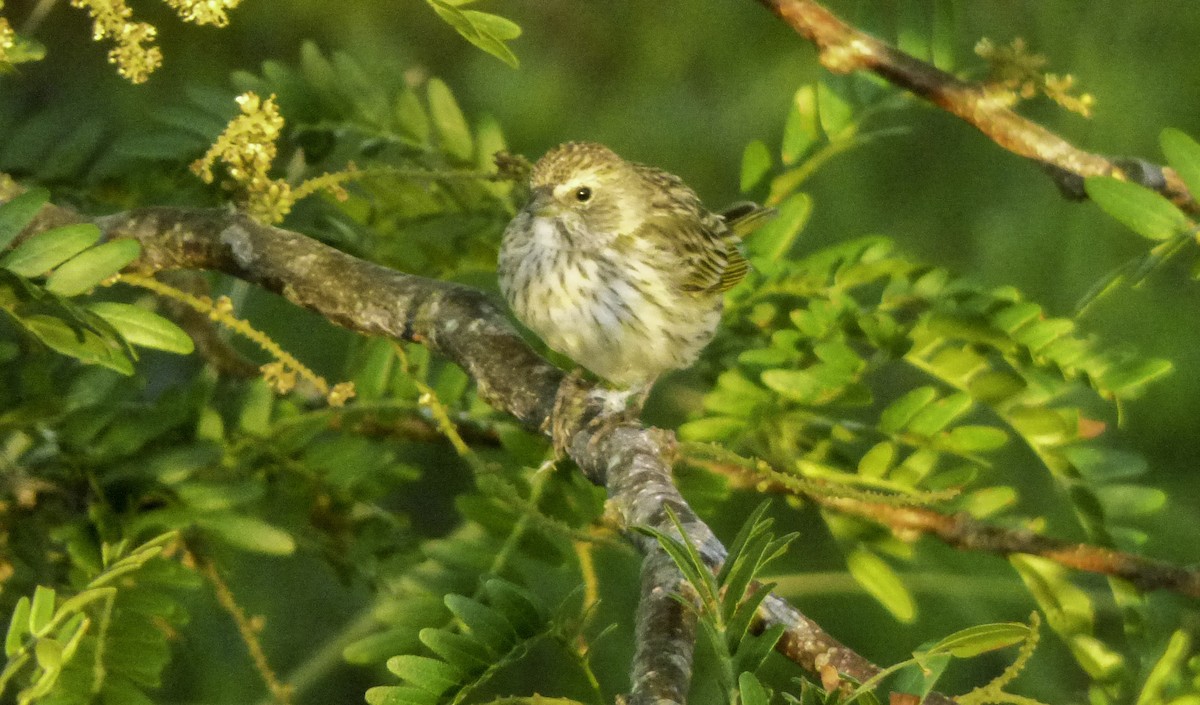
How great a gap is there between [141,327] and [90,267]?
9 centimetres

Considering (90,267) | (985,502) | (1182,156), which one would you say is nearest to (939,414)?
(985,502)

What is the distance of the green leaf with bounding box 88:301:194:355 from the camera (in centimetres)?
175

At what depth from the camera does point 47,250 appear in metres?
1.72

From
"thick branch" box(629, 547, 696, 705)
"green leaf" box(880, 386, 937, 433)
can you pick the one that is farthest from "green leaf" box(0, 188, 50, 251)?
"green leaf" box(880, 386, 937, 433)

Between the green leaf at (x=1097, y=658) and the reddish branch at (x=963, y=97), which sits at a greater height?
the reddish branch at (x=963, y=97)

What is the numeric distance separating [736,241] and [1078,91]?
1.38 m

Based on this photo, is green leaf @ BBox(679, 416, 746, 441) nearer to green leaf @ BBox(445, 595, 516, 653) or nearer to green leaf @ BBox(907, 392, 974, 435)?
green leaf @ BBox(907, 392, 974, 435)

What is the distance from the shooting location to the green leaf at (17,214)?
1723mm

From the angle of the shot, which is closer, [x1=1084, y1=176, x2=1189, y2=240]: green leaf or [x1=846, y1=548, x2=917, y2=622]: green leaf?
[x1=1084, y1=176, x2=1189, y2=240]: green leaf

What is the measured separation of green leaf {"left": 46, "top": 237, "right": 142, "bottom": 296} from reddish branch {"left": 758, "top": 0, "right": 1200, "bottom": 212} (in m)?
1.17

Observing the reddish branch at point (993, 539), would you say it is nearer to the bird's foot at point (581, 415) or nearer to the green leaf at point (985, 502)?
the green leaf at point (985, 502)

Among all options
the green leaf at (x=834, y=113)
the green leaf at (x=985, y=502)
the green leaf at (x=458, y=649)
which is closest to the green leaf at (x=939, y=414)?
the green leaf at (x=985, y=502)

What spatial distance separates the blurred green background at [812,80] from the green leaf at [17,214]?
162 cm

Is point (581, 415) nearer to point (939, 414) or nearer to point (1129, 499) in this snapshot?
point (939, 414)
